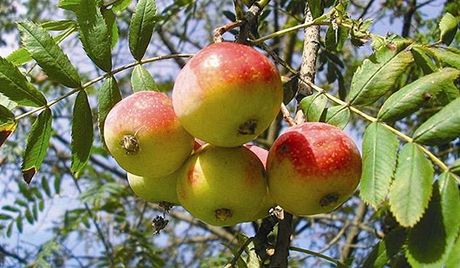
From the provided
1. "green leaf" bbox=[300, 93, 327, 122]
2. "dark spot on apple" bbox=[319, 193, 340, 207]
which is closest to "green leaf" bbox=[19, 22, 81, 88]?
"green leaf" bbox=[300, 93, 327, 122]

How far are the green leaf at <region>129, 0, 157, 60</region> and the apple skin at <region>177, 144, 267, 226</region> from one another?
0.38 metres

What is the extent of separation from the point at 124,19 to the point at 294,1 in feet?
6.04

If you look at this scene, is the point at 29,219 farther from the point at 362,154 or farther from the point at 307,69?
the point at 362,154

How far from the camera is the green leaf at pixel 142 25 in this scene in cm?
151

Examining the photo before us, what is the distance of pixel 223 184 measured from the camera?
1227 mm

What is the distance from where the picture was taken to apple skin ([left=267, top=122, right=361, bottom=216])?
3.89 ft

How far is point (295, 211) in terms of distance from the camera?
48.3 inches

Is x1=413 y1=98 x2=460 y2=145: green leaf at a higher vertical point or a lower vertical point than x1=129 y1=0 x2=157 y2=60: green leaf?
lower

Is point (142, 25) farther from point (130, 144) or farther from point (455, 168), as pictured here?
point (455, 168)

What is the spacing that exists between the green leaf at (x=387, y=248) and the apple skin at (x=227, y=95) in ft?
0.98

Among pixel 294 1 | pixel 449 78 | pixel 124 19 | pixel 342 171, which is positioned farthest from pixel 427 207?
pixel 124 19

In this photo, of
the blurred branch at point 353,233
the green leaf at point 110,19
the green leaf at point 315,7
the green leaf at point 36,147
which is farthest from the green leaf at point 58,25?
the blurred branch at point 353,233

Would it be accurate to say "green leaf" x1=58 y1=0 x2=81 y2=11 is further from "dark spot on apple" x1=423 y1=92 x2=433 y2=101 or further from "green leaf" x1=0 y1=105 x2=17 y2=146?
"dark spot on apple" x1=423 y1=92 x2=433 y2=101

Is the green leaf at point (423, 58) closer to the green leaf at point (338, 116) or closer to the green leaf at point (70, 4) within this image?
the green leaf at point (338, 116)
